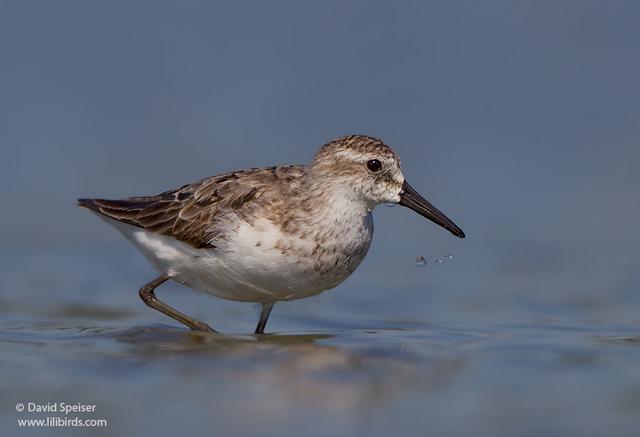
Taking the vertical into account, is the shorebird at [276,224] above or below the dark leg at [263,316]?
above

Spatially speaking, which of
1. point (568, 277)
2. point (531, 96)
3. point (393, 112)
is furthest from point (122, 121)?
point (568, 277)

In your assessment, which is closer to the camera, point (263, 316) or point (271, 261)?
point (271, 261)

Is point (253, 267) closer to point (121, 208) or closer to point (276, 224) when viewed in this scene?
point (276, 224)

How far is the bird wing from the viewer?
26.9ft

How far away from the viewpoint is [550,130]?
1529 centimetres

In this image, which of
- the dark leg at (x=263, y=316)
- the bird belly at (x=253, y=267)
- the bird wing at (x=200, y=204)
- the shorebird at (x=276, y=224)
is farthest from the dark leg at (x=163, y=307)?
the bird wing at (x=200, y=204)

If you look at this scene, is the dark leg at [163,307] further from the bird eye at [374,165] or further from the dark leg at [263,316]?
the bird eye at [374,165]

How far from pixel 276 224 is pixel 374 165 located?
2.72ft

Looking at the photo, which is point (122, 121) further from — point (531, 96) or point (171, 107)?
point (531, 96)

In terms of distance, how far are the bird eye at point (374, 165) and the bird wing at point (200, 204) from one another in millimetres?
547

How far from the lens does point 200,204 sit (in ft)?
27.6

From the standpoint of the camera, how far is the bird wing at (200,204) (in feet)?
26.9

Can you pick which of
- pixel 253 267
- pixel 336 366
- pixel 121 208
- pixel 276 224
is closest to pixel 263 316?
pixel 253 267

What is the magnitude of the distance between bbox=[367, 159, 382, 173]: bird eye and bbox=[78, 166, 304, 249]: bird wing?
55cm
